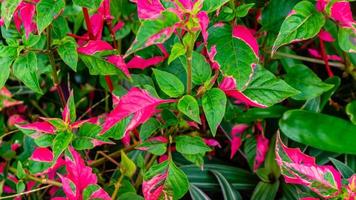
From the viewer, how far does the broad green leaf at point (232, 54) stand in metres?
0.81

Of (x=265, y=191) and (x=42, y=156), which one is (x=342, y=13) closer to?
(x=265, y=191)

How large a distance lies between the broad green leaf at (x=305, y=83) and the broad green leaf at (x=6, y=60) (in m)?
0.54

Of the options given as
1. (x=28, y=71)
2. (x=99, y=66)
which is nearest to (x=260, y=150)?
→ (x=99, y=66)

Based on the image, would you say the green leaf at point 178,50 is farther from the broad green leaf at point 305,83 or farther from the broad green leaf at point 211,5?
the broad green leaf at point 305,83

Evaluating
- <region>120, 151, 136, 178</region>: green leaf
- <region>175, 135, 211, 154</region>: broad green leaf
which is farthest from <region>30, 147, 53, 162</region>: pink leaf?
<region>175, 135, 211, 154</region>: broad green leaf

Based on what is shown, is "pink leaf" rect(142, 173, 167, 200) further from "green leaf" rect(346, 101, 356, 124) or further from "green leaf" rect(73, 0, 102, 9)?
"green leaf" rect(346, 101, 356, 124)

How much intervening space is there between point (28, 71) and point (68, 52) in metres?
0.07

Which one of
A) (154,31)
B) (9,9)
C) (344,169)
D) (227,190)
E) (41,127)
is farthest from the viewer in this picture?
→ (227,190)

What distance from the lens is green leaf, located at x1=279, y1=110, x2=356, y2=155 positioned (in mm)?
1041

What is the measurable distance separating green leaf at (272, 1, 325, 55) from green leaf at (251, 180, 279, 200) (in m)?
0.40

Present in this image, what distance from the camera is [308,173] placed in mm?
854

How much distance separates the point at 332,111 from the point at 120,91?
51 centimetres

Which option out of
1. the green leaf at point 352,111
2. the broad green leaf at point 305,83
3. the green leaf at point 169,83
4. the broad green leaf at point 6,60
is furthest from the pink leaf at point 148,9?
the green leaf at point 352,111

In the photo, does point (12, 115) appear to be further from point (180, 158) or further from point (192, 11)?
point (192, 11)
